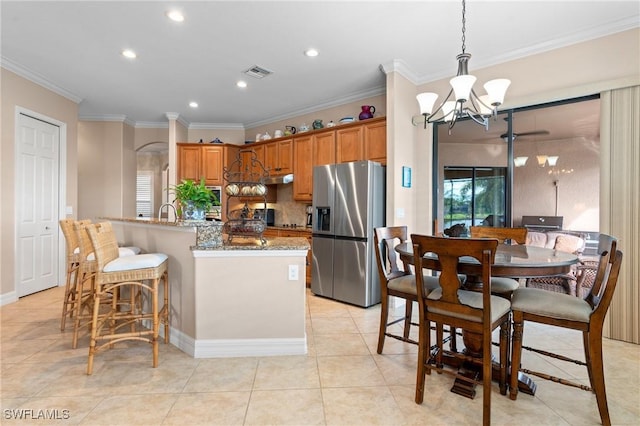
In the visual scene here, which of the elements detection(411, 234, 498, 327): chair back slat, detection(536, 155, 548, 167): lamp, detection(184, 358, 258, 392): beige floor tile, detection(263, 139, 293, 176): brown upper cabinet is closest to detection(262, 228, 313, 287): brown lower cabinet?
detection(263, 139, 293, 176): brown upper cabinet

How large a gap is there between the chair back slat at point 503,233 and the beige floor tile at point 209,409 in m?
2.43

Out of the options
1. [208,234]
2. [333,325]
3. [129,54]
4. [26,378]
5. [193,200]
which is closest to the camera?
[26,378]

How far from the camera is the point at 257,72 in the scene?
156 inches

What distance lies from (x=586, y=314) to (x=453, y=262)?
→ 80cm

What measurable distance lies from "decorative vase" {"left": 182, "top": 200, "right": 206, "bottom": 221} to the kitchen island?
119 mm

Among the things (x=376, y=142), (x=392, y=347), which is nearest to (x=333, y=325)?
(x=392, y=347)

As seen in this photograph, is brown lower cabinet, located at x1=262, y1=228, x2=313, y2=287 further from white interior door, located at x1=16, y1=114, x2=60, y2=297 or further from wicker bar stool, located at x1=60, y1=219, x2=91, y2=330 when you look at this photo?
white interior door, located at x1=16, y1=114, x2=60, y2=297

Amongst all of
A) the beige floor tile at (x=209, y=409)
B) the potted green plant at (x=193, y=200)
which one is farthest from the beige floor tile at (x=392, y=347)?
the potted green plant at (x=193, y=200)

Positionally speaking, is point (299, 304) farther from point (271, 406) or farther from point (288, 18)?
point (288, 18)

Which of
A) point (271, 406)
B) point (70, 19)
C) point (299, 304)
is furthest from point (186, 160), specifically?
point (271, 406)

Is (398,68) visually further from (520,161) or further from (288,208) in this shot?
(288,208)

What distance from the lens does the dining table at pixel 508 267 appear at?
6.02 feet

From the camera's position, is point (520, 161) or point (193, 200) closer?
point (193, 200)

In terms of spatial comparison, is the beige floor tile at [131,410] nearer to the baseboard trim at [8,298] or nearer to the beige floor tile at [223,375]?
the beige floor tile at [223,375]
